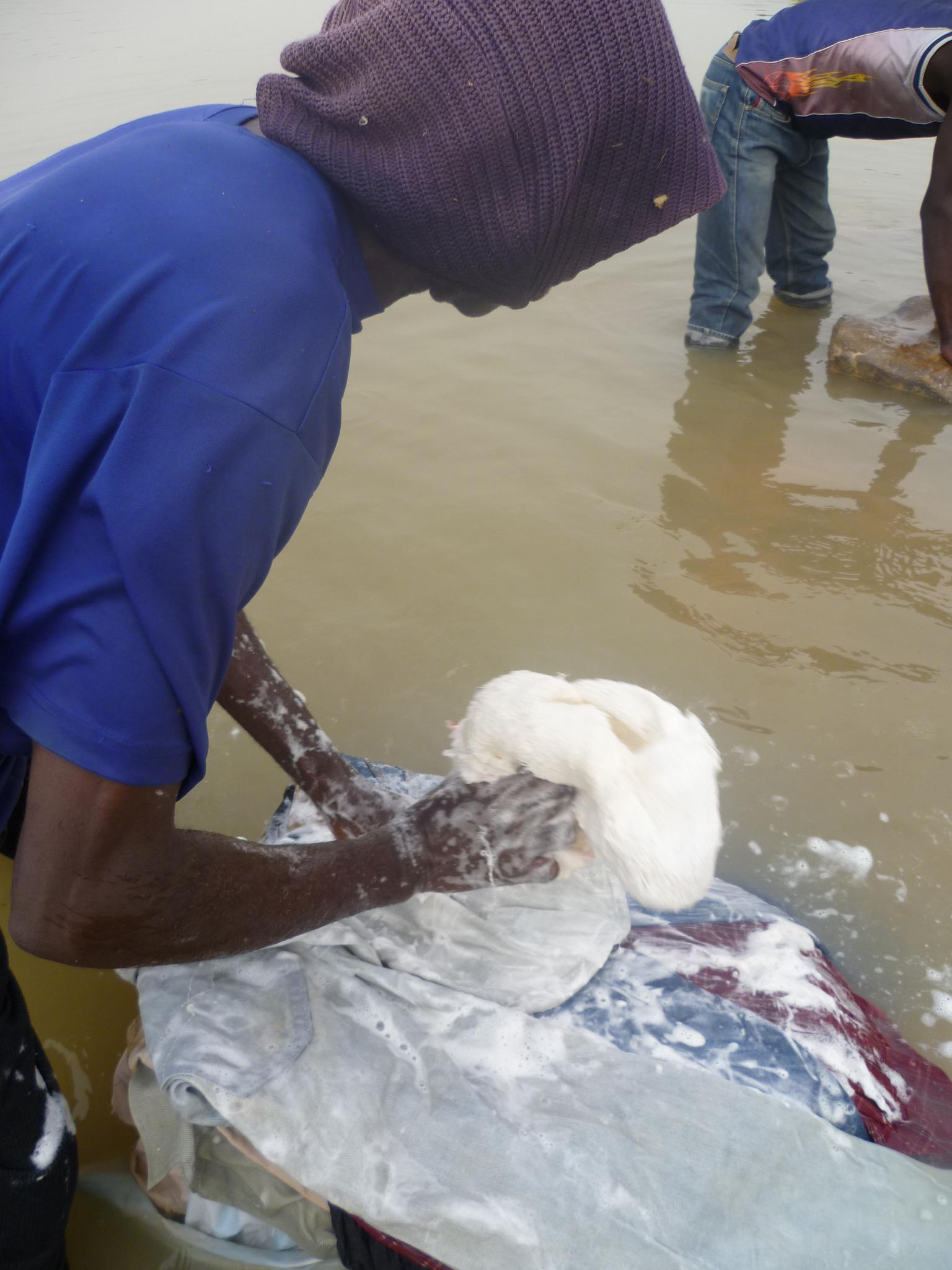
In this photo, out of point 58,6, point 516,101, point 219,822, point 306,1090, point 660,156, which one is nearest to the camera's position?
point 516,101

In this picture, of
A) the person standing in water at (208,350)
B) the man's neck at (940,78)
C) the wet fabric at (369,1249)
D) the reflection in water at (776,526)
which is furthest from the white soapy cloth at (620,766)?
the man's neck at (940,78)

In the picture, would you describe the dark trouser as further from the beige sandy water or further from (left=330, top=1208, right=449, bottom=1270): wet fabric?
(left=330, top=1208, right=449, bottom=1270): wet fabric

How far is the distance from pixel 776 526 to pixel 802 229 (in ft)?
6.51

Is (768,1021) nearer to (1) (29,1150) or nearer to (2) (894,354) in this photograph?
(1) (29,1150)

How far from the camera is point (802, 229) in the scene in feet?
13.7

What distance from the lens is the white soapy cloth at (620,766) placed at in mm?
1302

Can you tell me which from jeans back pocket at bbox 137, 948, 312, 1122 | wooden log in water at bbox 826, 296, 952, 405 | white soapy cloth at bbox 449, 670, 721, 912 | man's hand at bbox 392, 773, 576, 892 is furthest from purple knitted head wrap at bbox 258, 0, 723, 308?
wooden log in water at bbox 826, 296, 952, 405

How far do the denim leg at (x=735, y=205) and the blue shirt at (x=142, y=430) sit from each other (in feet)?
10.7

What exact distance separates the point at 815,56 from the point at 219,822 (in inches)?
137

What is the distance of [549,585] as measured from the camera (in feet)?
8.94

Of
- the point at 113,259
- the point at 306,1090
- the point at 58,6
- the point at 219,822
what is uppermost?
the point at 58,6

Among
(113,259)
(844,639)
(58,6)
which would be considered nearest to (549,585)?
(844,639)

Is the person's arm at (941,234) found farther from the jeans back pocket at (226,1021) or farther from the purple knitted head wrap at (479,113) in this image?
the jeans back pocket at (226,1021)

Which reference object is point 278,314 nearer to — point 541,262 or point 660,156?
point 541,262
